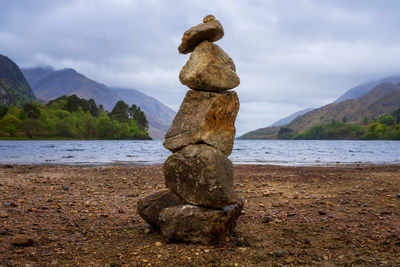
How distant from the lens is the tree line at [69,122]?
122 metres

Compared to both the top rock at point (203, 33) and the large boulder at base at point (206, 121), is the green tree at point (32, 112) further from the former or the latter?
the large boulder at base at point (206, 121)

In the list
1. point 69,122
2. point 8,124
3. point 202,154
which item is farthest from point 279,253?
point 69,122

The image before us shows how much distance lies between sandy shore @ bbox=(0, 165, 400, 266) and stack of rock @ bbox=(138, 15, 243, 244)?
50 cm

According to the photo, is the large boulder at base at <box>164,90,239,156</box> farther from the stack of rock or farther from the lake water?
the lake water

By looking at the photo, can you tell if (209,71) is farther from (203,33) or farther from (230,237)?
(230,237)

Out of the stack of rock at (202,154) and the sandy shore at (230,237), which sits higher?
the stack of rock at (202,154)

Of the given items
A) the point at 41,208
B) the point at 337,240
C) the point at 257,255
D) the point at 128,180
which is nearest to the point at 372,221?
the point at 337,240

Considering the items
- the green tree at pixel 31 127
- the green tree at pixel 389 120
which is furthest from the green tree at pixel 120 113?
Answer: the green tree at pixel 389 120

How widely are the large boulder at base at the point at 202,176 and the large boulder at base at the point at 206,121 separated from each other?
0.29 m

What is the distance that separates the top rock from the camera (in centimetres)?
766

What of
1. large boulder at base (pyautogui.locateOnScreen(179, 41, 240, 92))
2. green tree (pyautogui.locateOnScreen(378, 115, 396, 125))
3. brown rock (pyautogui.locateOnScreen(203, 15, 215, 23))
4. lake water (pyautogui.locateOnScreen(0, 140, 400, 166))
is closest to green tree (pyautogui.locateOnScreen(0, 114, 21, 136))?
lake water (pyautogui.locateOnScreen(0, 140, 400, 166))

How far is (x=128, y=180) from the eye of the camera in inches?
672

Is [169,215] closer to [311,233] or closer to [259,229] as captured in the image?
[259,229]

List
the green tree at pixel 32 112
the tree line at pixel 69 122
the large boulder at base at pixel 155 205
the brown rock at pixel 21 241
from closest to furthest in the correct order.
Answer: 1. the brown rock at pixel 21 241
2. the large boulder at base at pixel 155 205
3. the tree line at pixel 69 122
4. the green tree at pixel 32 112
